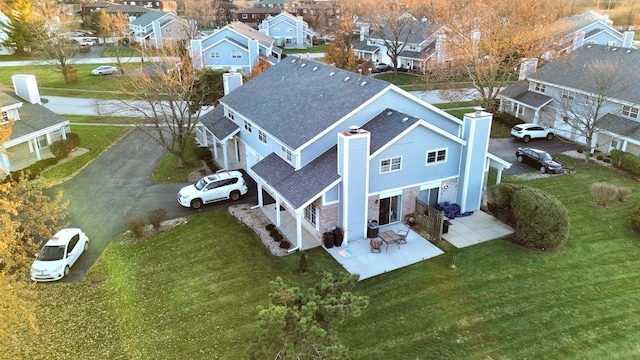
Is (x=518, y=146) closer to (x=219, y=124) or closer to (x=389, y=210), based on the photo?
(x=389, y=210)

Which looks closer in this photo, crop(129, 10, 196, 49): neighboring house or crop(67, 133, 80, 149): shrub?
crop(67, 133, 80, 149): shrub

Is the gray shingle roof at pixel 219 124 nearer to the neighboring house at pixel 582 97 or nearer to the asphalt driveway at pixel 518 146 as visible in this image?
the asphalt driveway at pixel 518 146

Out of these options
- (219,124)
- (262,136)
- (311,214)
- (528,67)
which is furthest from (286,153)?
(528,67)

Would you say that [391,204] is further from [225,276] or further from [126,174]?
[126,174]

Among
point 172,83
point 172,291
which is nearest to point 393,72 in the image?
point 172,83

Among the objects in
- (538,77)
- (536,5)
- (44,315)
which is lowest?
(44,315)

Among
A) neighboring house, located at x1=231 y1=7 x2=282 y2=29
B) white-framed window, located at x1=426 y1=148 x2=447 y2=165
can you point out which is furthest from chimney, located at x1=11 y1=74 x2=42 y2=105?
neighboring house, located at x1=231 y1=7 x2=282 y2=29

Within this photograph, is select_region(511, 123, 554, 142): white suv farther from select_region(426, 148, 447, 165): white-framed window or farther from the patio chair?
the patio chair
